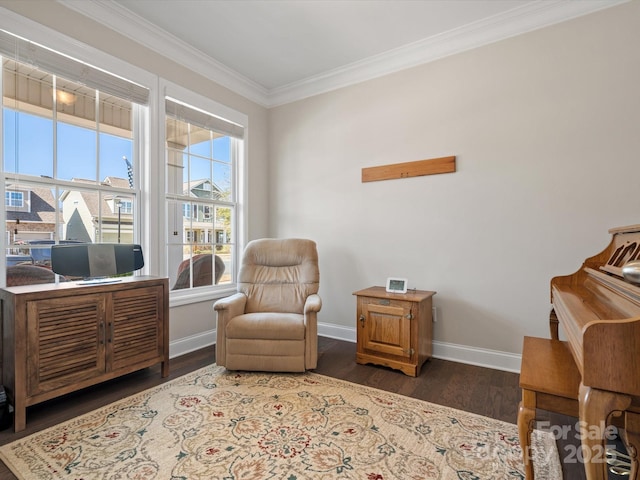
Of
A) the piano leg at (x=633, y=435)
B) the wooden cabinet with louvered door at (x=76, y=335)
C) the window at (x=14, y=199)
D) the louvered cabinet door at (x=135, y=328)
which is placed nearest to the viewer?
the piano leg at (x=633, y=435)

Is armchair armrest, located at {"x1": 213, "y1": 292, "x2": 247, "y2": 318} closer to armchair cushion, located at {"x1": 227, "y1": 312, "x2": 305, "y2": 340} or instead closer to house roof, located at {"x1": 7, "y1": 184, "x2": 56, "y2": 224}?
armchair cushion, located at {"x1": 227, "y1": 312, "x2": 305, "y2": 340}

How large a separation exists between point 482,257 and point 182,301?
2.76m

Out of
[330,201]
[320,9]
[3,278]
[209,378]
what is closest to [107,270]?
[3,278]

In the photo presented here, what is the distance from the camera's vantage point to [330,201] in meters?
3.53

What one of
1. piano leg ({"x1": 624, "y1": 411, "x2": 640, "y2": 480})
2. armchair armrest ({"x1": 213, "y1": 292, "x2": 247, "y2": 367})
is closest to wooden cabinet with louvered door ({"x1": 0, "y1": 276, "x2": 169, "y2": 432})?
armchair armrest ({"x1": 213, "y1": 292, "x2": 247, "y2": 367})

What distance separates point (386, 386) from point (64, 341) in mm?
2164

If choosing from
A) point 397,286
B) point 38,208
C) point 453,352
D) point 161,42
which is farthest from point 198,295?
point 453,352

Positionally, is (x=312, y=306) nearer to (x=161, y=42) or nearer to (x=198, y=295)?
(x=198, y=295)

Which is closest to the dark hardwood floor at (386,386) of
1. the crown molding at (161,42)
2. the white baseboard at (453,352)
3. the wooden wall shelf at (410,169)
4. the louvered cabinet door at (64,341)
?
the white baseboard at (453,352)

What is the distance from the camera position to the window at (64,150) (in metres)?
2.09

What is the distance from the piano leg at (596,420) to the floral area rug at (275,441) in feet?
2.01

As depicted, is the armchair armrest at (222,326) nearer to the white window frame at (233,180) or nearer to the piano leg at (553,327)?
the white window frame at (233,180)

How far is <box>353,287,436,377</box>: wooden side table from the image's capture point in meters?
2.51

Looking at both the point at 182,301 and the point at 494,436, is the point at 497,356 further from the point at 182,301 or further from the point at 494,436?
the point at 182,301
